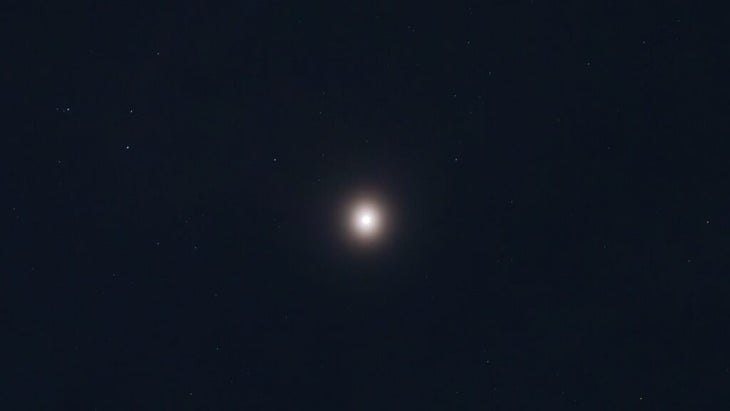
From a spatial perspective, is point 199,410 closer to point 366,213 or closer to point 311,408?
point 311,408

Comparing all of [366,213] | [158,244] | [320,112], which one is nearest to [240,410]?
[158,244]

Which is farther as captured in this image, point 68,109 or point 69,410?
point 69,410

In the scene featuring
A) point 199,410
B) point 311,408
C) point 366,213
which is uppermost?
point 366,213

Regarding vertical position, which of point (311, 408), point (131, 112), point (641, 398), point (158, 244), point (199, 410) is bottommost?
point (641, 398)

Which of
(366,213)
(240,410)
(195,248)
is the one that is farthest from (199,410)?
(366,213)

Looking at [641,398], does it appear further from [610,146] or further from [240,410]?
[240,410]

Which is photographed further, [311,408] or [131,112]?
[311,408]

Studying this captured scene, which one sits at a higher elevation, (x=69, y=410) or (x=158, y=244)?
(x=158, y=244)

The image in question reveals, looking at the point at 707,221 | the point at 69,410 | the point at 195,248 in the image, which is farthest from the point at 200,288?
the point at 707,221

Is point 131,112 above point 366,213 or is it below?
above
